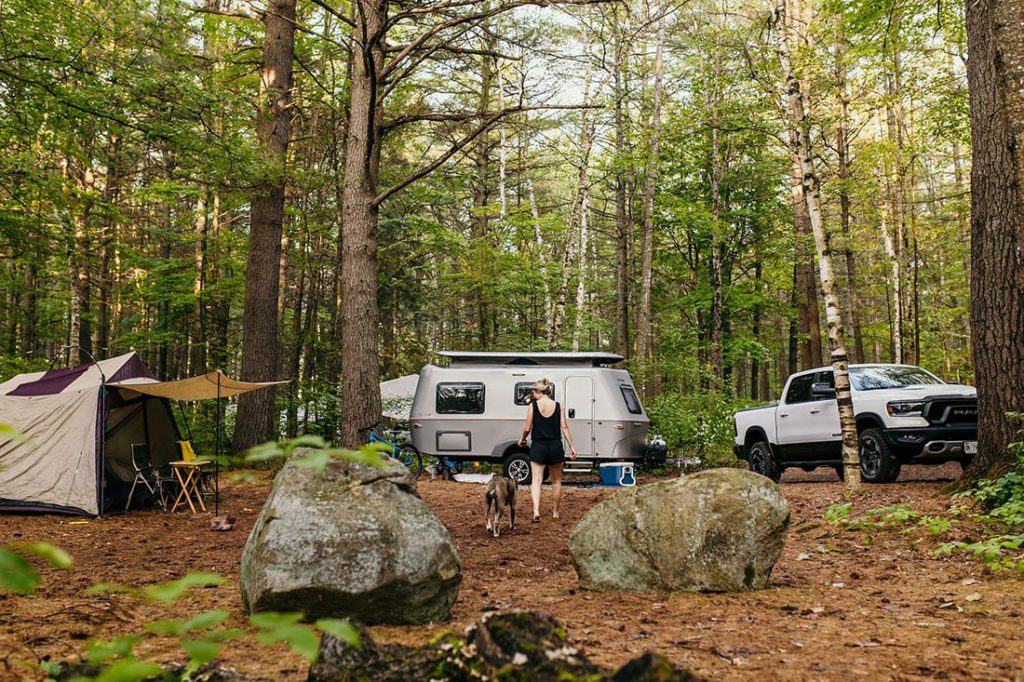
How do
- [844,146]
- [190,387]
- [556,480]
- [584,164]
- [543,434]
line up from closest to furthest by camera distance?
[543,434]
[556,480]
[190,387]
[844,146]
[584,164]

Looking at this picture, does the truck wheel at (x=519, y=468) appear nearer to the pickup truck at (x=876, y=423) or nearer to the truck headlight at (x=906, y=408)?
the pickup truck at (x=876, y=423)

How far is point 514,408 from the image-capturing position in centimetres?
1382

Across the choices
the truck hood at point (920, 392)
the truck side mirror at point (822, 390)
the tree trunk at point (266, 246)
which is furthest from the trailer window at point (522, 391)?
the truck hood at point (920, 392)

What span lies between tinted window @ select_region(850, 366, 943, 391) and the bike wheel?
826 cm

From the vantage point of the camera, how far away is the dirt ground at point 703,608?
3.78 metres

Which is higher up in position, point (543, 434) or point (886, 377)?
point (886, 377)

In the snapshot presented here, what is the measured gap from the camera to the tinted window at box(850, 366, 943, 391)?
1102cm

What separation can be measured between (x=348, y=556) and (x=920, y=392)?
9309mm

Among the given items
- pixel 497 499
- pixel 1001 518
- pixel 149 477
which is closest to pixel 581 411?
pixel 497 499

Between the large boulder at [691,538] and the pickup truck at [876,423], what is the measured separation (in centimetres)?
504

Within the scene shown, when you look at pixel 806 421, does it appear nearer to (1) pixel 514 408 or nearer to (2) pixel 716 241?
(1) pixel 514 408

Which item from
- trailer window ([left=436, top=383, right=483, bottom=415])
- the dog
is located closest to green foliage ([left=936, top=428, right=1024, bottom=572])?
the dog

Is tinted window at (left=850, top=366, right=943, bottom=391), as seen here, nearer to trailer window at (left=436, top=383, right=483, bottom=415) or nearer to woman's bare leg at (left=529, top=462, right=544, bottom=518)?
woman's bare leg at (left=529, top=462, right=544, bottom=518)

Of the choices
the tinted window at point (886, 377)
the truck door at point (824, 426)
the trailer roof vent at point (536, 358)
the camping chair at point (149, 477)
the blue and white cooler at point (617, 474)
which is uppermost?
the trailer roof vent at point (536, 358)
